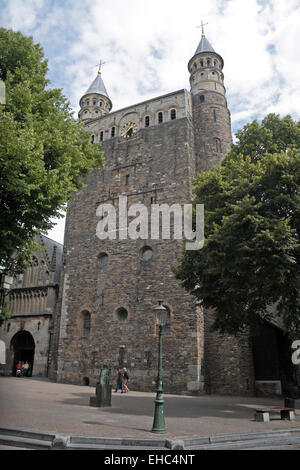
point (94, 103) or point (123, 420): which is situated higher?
point (94, 103)

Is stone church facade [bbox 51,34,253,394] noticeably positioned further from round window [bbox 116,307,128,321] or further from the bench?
the bench

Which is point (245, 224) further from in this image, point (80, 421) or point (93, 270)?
point (93, 270)

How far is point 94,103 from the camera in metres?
35.4

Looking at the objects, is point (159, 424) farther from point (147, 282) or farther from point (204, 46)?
point (204, 46)

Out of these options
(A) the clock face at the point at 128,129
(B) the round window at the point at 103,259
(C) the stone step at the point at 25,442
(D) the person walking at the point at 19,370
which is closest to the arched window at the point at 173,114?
(A) the clock face at the point at 128,129

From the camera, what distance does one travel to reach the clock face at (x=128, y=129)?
28027 mm

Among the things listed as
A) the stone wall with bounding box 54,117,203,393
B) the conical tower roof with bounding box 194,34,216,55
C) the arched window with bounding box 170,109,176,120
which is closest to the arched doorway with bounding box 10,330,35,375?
the stone wall with bounding box 54,117,203,393

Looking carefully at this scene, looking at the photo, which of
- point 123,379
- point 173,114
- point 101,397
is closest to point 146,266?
point 123,379

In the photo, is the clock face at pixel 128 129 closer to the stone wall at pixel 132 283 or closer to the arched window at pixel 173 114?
the stone wall at pixel 132 283

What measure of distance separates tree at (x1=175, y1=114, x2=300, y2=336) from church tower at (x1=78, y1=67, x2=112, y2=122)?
22612mm

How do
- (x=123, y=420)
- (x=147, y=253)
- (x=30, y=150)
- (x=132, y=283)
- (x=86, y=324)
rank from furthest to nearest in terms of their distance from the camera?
(x=86, y=324) → (x=147, y=253) → (x=132, y=283) → (x=30, y=150) → (x=123, y=420)

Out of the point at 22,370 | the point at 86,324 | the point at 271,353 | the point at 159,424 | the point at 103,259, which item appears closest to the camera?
the point at 159,424

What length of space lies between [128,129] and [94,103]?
9229 mm

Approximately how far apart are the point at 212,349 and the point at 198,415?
9.80 m
